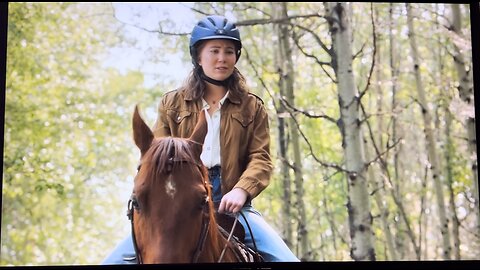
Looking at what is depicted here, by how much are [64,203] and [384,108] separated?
83.5 inches

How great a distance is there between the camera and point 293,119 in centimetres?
434

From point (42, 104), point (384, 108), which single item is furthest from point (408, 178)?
point (42, 104)

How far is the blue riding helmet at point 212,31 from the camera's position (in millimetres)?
4113

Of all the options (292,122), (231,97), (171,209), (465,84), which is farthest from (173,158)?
(465,84)

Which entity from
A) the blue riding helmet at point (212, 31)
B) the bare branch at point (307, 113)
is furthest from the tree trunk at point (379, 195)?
the blue riding helmet at point (212, 31)

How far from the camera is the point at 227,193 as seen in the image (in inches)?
152

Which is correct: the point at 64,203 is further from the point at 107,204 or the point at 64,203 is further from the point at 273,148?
the point at 273,148

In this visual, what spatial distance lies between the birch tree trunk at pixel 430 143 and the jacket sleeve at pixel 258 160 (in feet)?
3.52

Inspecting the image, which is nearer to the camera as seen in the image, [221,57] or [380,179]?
[221,57]

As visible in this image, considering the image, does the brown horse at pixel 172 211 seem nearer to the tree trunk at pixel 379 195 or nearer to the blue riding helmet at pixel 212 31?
the blue riding helmet at pixel 212 31

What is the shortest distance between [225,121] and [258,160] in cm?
31

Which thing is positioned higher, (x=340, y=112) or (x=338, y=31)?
(x=338, y=31)

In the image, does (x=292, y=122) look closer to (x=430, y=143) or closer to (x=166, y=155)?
(x=430, y=143)

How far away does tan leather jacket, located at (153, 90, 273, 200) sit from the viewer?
13.0 feet
